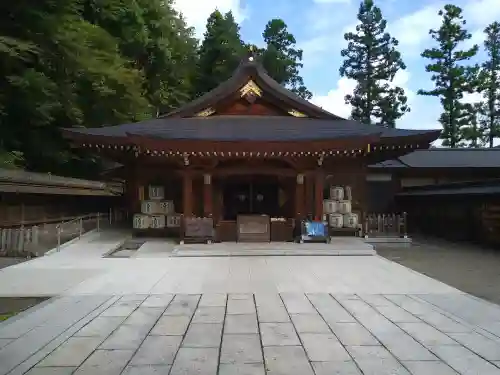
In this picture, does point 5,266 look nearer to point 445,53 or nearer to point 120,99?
point 120,99

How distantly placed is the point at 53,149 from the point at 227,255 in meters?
10.7

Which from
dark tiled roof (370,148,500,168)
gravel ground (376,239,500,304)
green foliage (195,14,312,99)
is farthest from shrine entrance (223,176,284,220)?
green foliage (195,14,312,99)

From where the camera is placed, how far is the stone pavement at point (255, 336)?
4090mm

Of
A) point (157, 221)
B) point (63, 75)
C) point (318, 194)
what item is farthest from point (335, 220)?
point (63, 75)

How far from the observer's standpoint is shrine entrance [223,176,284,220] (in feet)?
55.6

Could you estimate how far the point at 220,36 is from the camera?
36.9 metres

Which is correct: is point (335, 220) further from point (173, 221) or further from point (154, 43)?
point (154, 43)

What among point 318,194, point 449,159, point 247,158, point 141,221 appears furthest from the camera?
point 449,159

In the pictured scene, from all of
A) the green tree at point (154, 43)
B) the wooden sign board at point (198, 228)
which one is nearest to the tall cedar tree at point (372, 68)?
the green tree at point (154, 43)

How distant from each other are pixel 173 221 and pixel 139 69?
55.0 ft

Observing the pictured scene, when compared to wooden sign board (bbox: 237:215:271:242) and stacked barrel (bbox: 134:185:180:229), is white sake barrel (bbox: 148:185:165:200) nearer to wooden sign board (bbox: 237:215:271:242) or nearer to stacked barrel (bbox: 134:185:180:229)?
stacked barrel (bbox: 134:185:180:229)

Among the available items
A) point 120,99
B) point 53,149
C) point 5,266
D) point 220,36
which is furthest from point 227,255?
point 220,36

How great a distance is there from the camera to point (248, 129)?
52.4 feet

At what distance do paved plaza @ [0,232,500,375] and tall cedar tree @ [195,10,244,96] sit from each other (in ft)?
95.2
